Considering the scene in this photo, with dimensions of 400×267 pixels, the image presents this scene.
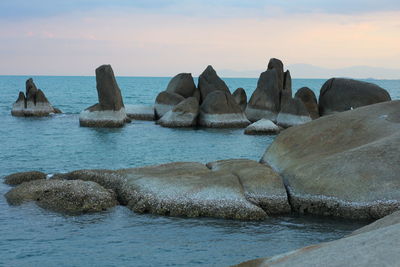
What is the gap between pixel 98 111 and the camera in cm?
5991

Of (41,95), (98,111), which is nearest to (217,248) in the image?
(98,111)

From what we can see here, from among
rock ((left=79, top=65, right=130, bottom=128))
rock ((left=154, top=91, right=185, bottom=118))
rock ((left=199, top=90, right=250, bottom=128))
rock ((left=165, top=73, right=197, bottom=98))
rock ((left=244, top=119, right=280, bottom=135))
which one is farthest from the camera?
rock ((left=165, top=73, right=197, bottom=98))

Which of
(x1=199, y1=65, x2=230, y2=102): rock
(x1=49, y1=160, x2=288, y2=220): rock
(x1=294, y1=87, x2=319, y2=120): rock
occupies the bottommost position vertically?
(x1=49, y1=160, x2=288, y2=220): rock

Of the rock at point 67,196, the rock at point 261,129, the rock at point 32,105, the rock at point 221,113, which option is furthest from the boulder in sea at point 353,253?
the rock at point 32,105

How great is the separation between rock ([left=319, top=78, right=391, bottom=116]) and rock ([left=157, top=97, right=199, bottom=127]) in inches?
570

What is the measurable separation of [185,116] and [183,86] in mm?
11624

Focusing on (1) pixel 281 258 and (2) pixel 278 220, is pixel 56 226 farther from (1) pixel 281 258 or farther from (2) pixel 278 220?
(1) pixel 281 258

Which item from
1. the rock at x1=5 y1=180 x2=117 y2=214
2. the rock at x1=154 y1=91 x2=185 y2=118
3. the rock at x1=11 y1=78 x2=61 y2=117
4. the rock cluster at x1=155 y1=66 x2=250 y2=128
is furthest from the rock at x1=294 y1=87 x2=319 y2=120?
the rock at x1=5 y1=180 x2=117 y2=214

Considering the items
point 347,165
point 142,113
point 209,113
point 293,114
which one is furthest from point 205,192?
point 142,113

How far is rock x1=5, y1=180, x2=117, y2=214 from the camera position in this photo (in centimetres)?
2208

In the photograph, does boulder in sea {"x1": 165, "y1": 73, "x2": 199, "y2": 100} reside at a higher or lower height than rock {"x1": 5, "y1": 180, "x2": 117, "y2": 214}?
higher

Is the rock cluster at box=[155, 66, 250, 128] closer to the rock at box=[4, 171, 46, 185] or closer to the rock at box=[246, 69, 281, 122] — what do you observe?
the rock at box=[246, 69, 281, 122]

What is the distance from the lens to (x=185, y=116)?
59.6 metres

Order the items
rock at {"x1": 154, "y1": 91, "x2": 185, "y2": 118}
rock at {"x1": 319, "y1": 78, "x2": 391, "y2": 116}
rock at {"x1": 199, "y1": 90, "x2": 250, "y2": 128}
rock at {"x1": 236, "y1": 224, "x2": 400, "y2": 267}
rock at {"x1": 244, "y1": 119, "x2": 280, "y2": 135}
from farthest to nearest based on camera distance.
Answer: rock at {"x1": 154, "y1": 91, "x2": 185, "y2": 118}, rock at {"x1": 199, "y1": 90, "x2": 250, "y2": 128}, rock at {"x1": 319, "y1": 78, "x2": 391, "y2": 116}, rock at {"x1": 244, "y1": 119, "x2": 280, "y2": 135}, rock at {"x1": 236, "y1": 224, "x2": 400, "y2": 267}
